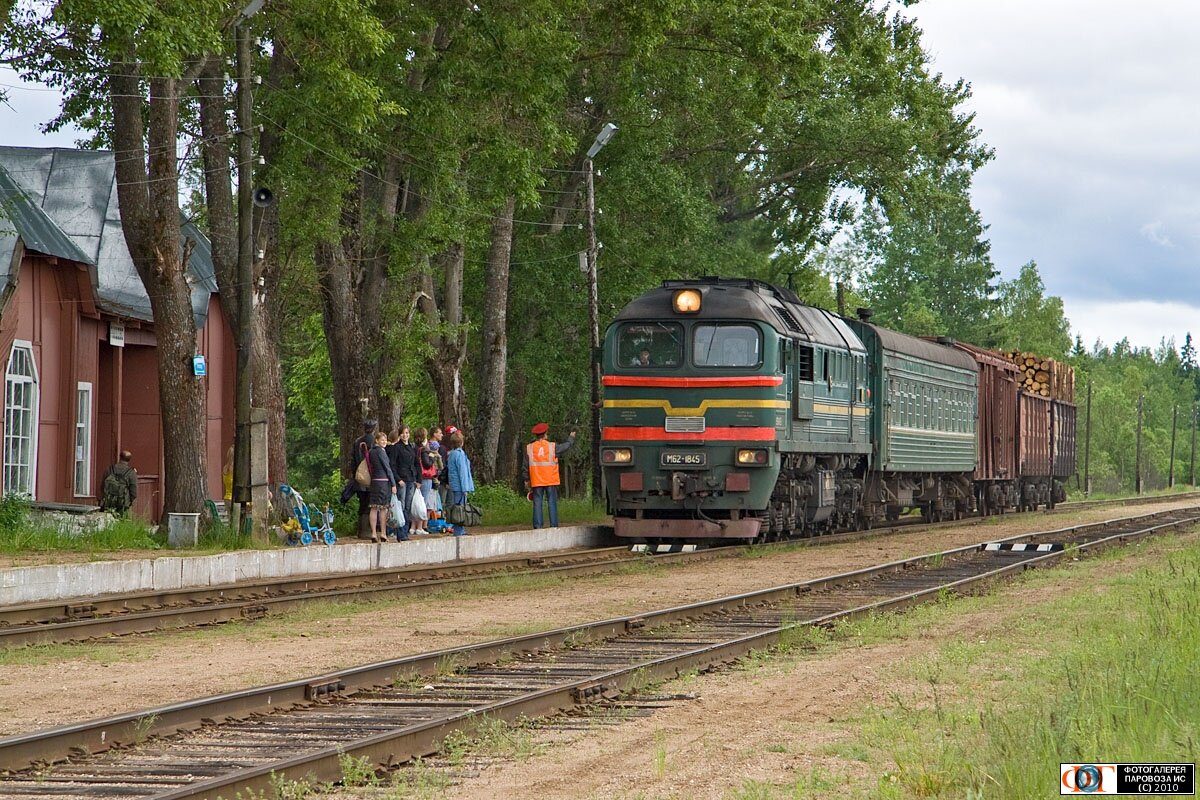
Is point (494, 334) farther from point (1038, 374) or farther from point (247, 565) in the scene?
point (1038, 374)

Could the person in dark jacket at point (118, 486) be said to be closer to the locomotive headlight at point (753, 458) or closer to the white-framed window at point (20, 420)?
the white-framed window at point (20, 420)

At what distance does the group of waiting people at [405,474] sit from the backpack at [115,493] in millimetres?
4629

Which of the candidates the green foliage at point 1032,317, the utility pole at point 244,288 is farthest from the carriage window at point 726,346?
the green foliage at point 1032,317

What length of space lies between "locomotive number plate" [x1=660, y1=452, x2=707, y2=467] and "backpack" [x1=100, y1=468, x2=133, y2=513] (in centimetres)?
941

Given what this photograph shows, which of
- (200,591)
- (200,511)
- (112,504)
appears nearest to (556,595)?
(200,591)

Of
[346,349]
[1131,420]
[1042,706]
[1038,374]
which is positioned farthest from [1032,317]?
[1042,706]

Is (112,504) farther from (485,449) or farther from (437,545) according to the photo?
(485,449)

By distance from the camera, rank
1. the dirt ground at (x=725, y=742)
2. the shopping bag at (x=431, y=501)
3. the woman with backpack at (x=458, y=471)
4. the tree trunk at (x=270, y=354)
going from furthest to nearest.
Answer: the woman with backpack at (x=458, y=471)
the shopping bag at (x=431, y=501)
the tree trunk at (x=270, y=354)
the dirt ground at (x=725, y=742)

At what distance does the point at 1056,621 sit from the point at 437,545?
35.2ft

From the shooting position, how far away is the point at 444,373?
1351 inches

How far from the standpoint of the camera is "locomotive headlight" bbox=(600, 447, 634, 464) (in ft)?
76.9

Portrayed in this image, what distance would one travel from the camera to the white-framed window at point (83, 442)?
2914 cm

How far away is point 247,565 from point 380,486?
116 inches

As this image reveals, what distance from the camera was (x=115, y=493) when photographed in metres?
26.1
